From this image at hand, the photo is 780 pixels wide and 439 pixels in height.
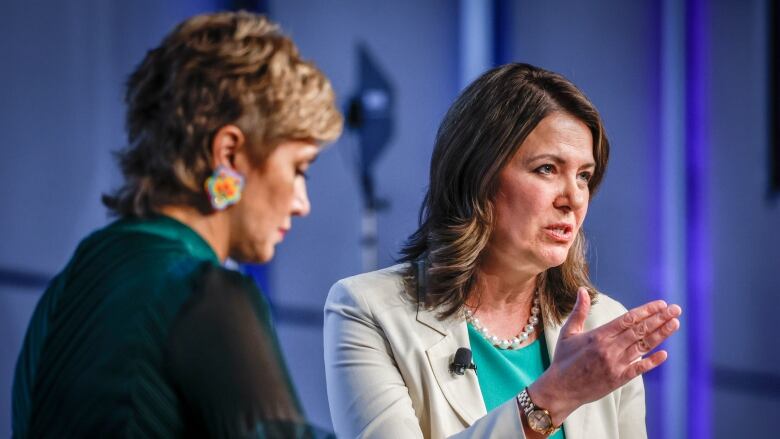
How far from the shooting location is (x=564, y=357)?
1469 mm

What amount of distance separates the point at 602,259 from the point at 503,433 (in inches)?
93.7

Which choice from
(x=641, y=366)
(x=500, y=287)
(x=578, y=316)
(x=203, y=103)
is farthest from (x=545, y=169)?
(x=203, y=103)

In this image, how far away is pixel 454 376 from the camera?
5.59 ft

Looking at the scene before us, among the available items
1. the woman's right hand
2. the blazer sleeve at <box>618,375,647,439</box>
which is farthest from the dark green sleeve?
the blazer sleeve at <box>618,375,647,439</box>

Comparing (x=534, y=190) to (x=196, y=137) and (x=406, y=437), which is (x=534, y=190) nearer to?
(x=406, y=437)

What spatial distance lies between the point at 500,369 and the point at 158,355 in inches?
40.6

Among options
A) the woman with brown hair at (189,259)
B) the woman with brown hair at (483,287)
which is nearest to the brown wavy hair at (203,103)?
the woman with brown hair at (189,259)

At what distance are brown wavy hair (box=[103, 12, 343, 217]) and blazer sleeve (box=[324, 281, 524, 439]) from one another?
29.4 inches

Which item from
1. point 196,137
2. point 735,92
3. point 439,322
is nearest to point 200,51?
point 196,137

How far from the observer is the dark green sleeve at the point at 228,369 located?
865mm

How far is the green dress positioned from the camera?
2.85ft

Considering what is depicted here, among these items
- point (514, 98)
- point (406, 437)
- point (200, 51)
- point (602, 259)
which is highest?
point (200, 51)

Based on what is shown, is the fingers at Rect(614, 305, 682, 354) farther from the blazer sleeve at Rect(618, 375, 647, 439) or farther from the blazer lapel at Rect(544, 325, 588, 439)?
the blazer sleeve at Rect(618, 375, 647, 439)

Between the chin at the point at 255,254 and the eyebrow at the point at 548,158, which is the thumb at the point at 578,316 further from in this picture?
the chin at the point at 255,254
